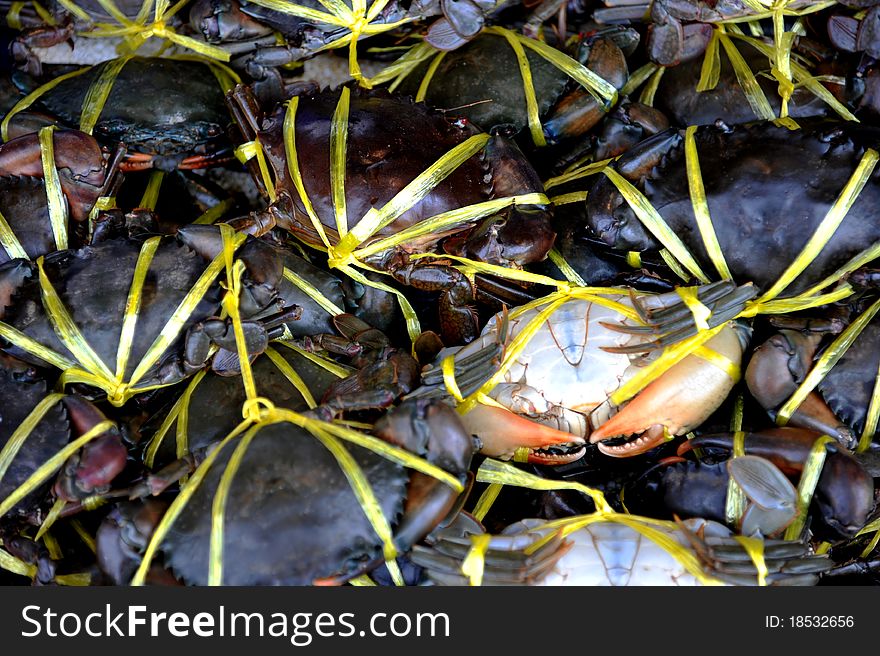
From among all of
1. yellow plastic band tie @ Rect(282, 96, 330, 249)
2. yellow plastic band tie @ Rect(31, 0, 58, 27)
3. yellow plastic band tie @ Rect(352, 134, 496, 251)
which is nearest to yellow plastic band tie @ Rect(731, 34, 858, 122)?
yellow plastic band tie @ Rect(352, 134, 496, 251)

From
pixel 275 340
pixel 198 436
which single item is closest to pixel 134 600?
pixel 198 436

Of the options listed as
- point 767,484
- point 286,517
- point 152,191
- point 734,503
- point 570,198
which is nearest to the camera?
point 286,517

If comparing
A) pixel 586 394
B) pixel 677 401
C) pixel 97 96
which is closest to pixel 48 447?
pixel 97 96

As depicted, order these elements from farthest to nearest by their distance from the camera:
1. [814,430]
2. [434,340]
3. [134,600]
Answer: [434,340]
[814,430]
[134,600]

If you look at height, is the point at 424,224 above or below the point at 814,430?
above

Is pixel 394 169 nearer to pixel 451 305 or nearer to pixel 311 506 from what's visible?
pixel 451 305

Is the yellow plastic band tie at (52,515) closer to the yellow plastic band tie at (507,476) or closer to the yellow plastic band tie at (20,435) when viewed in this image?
the yellow plastic band tie at (20,435)

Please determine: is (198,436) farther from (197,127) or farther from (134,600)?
(197,127)
